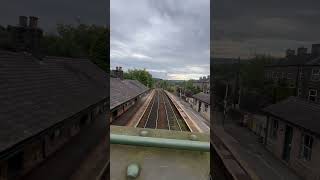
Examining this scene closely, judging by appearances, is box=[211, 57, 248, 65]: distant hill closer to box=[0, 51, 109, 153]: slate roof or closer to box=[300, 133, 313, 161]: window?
box=[300, 133, 313, 161]: window

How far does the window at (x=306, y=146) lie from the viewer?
3.45 ft

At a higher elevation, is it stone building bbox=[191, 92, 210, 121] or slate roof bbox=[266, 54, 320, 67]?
slate roof bbox=[266, 54, 320, 67]

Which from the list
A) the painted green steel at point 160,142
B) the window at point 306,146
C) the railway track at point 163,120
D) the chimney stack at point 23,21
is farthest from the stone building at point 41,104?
the window at point 306,146

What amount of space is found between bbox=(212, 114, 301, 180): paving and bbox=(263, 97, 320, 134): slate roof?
250 mm

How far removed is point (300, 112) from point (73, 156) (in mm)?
1144

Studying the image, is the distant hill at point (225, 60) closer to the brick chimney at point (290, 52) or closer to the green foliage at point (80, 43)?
the brick chimney at point (290, 52)

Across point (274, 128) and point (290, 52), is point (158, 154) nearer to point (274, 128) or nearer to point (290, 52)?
point (274, 128)

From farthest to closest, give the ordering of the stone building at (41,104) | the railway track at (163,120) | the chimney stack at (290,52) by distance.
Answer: the railway track at (163,120) → the chimney stack at (290,52) → the stone building at (41,104)

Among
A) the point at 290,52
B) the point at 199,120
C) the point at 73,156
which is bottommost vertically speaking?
the point at 73,156

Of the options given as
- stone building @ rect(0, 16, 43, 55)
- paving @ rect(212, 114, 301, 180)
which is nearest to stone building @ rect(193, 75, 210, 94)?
paving @ rect(212, 114, 301, 180)

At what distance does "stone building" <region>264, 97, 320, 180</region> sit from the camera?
1.05 m

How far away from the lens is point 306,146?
108 cm

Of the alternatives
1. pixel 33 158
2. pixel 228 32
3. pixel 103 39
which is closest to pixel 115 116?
pixel 103 39

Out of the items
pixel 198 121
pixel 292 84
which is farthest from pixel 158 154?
pixel 292 84
